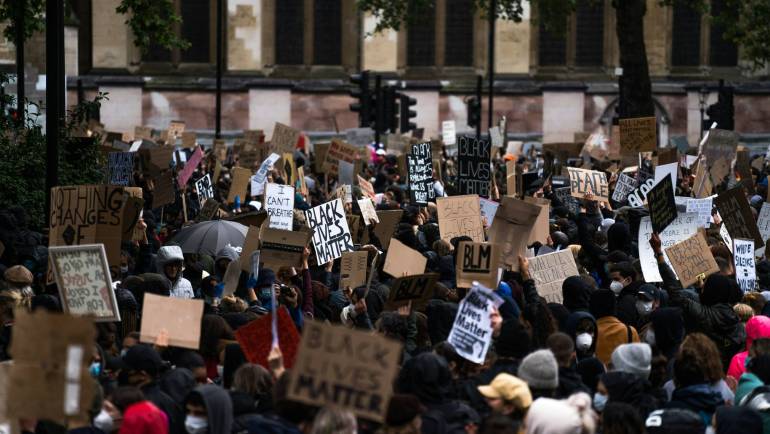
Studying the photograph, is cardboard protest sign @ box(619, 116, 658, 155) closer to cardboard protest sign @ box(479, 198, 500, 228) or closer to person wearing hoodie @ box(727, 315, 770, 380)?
cardboard protest sign @ box(479, 198, 500, 228)

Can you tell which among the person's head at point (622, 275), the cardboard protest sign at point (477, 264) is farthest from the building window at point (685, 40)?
the cardboard protest sign at point (477, 264)

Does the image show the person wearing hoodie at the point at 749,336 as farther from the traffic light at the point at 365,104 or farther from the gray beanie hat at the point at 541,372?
the traffic light at the point at 365,104

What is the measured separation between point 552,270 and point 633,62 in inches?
714

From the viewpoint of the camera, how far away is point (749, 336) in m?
9.64

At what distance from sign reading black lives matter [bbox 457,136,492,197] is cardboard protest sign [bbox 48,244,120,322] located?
715cm

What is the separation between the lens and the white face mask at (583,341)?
9406 mm

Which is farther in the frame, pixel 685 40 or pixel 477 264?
pixel 685 40

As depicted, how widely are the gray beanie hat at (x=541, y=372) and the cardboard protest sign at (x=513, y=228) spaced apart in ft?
12.7

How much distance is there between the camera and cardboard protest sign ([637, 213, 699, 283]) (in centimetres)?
1214

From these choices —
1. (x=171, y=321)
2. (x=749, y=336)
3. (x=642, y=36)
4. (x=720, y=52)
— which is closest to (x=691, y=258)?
(x=749, y=336)

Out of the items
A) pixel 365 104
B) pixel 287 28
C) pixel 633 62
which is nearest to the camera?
pixel 633 62

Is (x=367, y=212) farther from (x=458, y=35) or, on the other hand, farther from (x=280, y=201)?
(x=458, y=35)

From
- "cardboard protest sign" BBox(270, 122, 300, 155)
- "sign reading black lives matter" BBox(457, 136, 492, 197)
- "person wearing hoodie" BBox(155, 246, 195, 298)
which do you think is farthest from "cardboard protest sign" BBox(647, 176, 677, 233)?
"cardboard protest sign" BBox(270, 122, 300, 155)

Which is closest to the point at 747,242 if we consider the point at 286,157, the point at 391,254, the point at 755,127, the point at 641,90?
the point at 391,254
